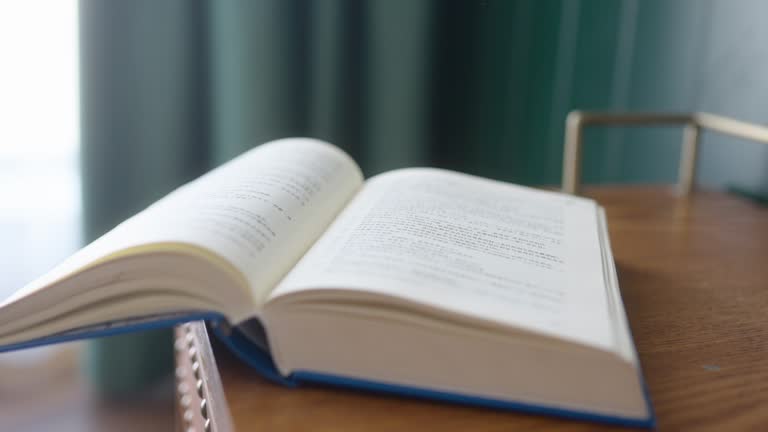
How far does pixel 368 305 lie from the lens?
41 centimetres

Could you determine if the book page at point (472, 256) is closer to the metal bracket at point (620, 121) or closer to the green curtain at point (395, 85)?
the metal bracket at point (620, 121)

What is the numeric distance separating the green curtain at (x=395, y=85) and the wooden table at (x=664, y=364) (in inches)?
12.2

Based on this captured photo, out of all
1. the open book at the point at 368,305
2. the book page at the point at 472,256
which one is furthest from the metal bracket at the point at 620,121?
the open book at the point at 368,305

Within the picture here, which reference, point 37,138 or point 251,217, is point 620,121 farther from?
point 37,138

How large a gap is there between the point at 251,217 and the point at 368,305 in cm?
12

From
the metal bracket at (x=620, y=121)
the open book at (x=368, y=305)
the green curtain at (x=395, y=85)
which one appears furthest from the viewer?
the green curtain at (x=395, y=85)

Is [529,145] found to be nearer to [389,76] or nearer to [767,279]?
[389,76]

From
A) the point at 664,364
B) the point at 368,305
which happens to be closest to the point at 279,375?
the point at 368,305

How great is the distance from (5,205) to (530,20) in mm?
931

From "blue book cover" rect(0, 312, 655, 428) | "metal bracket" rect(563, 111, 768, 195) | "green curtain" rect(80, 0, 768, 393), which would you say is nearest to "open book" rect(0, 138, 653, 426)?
"blue book cover" rect(0, 312, 655, 428)

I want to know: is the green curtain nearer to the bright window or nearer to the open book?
the bright window

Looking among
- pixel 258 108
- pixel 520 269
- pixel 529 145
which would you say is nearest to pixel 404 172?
pixel 520 269

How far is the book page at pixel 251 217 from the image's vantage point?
0.43m

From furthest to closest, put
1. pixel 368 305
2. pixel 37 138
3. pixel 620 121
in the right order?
pixel 37 138 < pixel 620 121 < pixel 368 305
